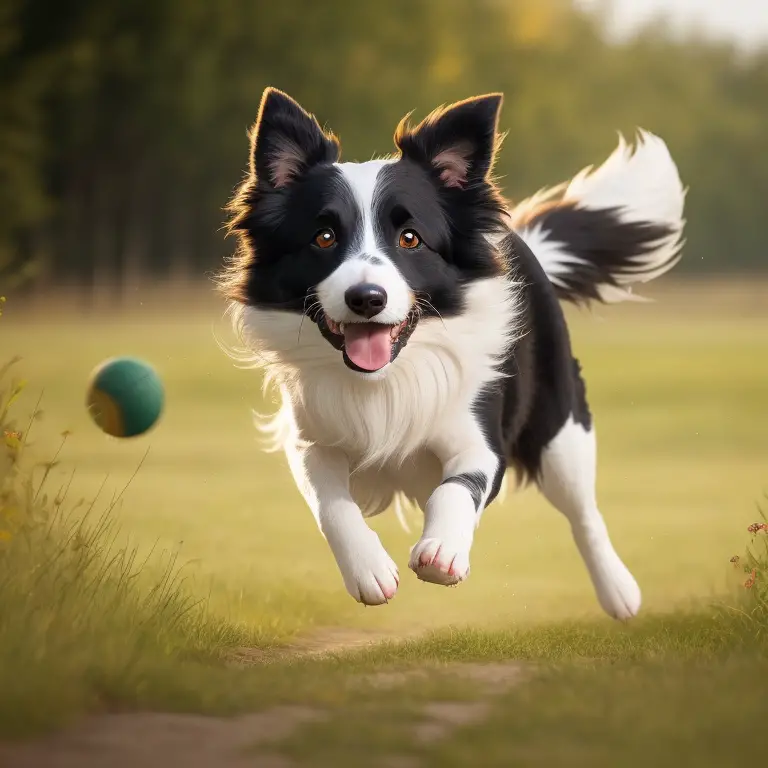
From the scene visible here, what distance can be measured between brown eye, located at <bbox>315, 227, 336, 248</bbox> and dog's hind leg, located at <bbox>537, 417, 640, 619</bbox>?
5.78ft

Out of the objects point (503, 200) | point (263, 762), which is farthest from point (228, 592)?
point (263, 762)

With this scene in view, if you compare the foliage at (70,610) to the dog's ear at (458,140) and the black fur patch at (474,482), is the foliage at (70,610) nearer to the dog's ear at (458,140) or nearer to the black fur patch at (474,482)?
the black fur patch at (474,482)

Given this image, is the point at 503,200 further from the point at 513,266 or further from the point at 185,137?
the point at 185,137

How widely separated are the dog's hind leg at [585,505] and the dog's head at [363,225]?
1195 millimetres

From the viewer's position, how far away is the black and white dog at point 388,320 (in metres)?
4.53

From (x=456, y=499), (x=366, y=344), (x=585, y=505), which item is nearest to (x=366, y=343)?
(x=366, y=344)

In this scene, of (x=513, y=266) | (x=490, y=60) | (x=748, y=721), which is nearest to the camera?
(x=748, y=721)

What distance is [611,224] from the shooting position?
21.6 ft

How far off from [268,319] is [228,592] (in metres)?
2.21

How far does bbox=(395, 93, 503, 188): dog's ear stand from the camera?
15.9ft

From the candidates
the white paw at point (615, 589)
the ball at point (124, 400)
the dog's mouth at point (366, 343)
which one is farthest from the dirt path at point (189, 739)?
the ball at point (124, 400)

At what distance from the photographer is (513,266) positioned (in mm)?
5402

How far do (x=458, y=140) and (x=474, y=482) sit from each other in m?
1.36

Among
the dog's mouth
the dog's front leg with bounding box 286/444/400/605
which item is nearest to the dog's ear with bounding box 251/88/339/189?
the dog's mouth
